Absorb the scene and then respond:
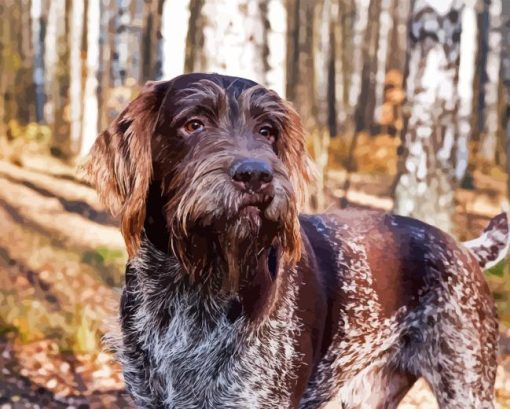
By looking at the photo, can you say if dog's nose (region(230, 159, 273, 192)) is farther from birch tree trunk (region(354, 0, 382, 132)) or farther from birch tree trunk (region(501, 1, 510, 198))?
birch tree trunk (region(501, 1, 510, 198))

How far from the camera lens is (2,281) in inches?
197

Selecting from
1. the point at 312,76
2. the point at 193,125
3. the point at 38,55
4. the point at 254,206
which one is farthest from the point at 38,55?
the point at 254,206

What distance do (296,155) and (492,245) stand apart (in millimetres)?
1418

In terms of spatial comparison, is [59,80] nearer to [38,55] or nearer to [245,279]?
[38,55]

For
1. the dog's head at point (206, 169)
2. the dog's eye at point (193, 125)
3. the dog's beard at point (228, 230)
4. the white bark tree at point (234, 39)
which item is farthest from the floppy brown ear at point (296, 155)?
the white bark tree at point (234, 39)

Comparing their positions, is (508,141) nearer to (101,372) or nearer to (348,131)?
(348,131)

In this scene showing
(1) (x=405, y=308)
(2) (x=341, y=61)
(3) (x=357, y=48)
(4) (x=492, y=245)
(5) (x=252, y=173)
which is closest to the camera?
(5) (x=252, y=173)

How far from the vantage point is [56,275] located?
498cm

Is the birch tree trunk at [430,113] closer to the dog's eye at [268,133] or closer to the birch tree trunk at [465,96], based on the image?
the birch tree trunk at [465,96]

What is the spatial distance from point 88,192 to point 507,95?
263cm

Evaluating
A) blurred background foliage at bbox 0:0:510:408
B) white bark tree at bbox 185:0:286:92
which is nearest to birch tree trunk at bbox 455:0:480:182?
blurred background foliage at bbox 0:0:510:408

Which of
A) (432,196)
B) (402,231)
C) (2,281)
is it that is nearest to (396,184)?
(432,196)

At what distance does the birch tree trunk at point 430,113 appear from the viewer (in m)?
5.20

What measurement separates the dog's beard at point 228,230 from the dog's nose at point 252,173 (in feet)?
0.12
